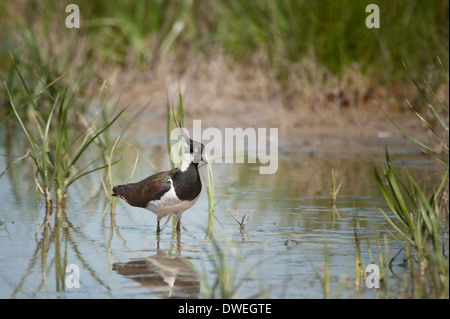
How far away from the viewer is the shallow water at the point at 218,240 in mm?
3930

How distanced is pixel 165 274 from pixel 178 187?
0.78m

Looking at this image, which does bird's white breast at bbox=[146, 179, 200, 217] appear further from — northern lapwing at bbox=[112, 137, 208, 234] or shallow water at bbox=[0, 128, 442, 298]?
shallow water at bbox=[0, 128, 442, 298]

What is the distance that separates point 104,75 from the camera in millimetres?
11258

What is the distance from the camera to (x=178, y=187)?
4855 millimetres

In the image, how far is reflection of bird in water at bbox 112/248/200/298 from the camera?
3918 mm

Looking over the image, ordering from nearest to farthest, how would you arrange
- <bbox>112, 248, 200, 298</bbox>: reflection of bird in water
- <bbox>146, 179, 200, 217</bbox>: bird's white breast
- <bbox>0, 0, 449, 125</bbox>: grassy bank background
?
<bbox>112, 248, 200, 298</bbox>: reflection of bird in water → <bbox>146, 179, 200, 217</bbox>: bird's white breast → <bbox>0, 0, 449, 125</bbox>: grassy bank background

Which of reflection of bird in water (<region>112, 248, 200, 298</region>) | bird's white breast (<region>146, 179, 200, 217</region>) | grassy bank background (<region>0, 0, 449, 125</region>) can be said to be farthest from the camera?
grassy bank background (<region>0, 0, 449, 125</region>)

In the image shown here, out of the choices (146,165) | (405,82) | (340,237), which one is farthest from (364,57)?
(340,237)

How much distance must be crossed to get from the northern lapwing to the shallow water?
0.21 m

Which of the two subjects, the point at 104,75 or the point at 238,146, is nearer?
the point at 238,146

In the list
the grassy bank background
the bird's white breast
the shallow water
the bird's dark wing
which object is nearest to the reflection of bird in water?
the shallow water

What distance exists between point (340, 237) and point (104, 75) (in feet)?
22.9
